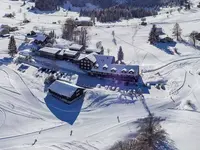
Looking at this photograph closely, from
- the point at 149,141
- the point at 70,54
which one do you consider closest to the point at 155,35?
the point at 70,54

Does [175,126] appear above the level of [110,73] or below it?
below

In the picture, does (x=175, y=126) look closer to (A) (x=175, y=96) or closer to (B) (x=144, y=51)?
(A) (x=175, y=96)

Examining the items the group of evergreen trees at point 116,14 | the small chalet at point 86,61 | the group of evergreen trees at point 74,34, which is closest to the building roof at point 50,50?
the small chalet at point 86,61

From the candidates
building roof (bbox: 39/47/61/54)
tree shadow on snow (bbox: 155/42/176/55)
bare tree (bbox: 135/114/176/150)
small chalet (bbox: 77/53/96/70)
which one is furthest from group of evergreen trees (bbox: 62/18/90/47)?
bare tree (bbox: 135/114/176/150)

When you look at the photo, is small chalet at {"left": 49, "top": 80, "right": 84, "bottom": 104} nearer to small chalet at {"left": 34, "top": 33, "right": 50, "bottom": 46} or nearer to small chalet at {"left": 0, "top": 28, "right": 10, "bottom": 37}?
small chalet at {"left": 34, "top": 33, "right": 50, "bottom": 46}

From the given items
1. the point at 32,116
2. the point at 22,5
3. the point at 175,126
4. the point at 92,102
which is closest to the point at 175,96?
the point at 175,126

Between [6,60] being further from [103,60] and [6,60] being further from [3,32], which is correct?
[3,32]
